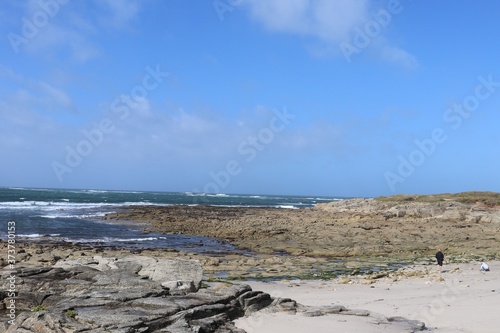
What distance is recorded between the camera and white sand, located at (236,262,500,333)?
32.2 ft

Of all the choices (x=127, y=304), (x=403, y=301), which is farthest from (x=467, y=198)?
(x=127, y=304)

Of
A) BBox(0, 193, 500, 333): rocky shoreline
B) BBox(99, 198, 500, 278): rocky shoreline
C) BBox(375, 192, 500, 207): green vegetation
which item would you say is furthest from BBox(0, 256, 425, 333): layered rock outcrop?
BBox(375, 192, 500, 207): green vegetation

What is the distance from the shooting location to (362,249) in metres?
27.3

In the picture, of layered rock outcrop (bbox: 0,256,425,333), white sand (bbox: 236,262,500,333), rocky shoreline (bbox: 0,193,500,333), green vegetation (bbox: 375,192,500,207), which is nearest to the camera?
layered rock outcrop (bbox: 0,256,425,333)

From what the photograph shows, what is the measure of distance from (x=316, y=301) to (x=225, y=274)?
637cm

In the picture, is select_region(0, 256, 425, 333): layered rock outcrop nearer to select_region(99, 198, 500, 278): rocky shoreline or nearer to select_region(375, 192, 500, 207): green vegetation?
select_region(99, 198, 500, 278): rocky shoreline

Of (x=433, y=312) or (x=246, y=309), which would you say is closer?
(x=246, y=309)

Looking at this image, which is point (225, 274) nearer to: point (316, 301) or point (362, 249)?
point (316, 301)

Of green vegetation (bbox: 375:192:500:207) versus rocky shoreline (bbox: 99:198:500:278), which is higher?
green vegetation (bbox: 375:192:500:207)

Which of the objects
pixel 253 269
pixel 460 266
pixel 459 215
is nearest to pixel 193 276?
pixel 253 269

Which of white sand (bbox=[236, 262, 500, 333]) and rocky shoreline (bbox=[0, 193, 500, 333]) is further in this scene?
white sand (bbox=[236, 262, 500, 333])

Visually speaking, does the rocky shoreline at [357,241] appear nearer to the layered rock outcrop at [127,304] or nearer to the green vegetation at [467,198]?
the layered rock outcrop at [127,304]

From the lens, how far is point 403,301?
12945 millimetres

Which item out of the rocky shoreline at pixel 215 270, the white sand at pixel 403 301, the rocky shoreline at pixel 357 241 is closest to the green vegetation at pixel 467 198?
the rocky shoreline at pixel 357 241
